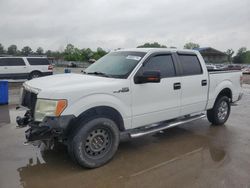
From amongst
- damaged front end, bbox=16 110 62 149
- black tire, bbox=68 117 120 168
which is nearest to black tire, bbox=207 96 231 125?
black tire, bbox=68 117 120 168

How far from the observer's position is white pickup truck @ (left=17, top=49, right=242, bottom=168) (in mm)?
3664

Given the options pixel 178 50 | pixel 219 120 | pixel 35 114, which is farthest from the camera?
pixel 219 120

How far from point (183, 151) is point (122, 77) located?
188 cm

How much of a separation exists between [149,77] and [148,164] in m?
1.47

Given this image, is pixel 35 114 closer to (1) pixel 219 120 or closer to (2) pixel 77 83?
(2) pixel 77 83

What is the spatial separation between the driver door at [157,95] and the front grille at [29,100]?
1634mm

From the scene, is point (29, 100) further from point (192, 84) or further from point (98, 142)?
point (192, 84)

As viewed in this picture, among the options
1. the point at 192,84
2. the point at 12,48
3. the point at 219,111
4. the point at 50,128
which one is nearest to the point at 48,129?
the point at 50,128

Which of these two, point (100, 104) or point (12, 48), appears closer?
point (100, 104)

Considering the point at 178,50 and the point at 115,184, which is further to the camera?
the point at 178,50

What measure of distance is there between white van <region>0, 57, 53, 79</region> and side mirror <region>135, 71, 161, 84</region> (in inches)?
580

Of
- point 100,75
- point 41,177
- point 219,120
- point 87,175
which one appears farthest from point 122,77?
point 219,120

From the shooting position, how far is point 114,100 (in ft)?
13.5

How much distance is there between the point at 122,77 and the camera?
14.3ft
